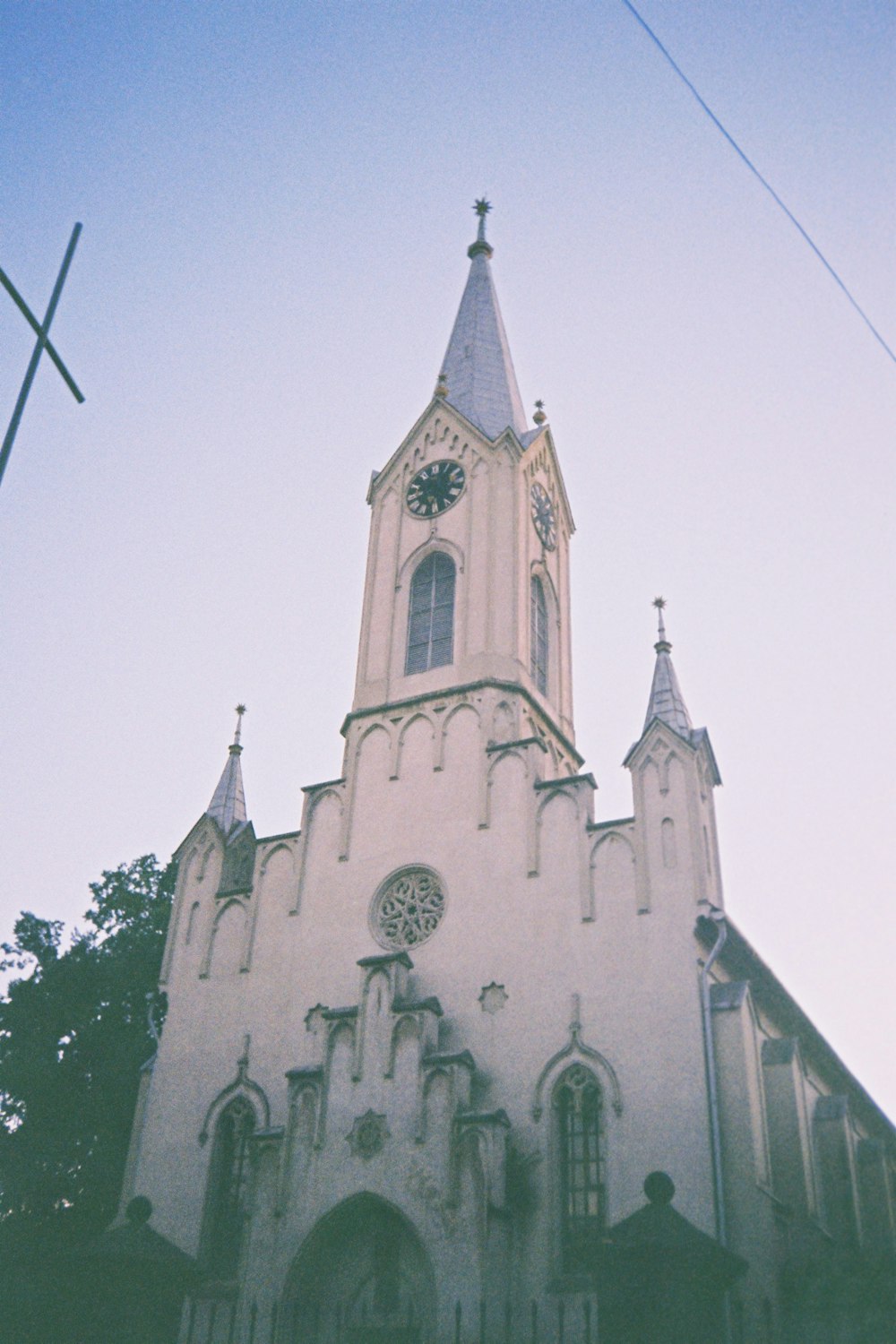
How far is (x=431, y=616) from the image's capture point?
1118 inches

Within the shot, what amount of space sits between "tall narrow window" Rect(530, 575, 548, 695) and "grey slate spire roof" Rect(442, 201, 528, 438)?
449cm

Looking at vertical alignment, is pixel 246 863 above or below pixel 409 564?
below

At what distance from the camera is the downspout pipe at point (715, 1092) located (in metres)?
17.8

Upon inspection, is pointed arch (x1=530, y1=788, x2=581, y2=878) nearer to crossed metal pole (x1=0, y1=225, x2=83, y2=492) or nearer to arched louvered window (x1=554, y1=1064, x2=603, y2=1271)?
arched louvered window (x1=554, y1=1064, x2=603, y2=1271)

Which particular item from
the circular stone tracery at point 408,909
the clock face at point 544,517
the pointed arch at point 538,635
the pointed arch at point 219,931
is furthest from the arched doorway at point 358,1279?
the clock face at point 544,517

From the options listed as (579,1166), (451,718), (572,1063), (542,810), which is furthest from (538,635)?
(579,1166)

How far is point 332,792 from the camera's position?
26188 millimetres

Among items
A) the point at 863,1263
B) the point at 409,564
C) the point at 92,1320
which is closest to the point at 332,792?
the point at 409,564

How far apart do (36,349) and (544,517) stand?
21.1 metres

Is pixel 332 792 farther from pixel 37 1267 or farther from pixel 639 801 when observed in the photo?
pixel 37 1267

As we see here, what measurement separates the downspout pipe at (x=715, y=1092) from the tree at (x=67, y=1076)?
12.4 metres

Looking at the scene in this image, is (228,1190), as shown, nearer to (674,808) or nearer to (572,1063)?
(572,1063)

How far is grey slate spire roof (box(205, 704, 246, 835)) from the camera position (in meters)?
27.3

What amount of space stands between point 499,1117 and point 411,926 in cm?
485
